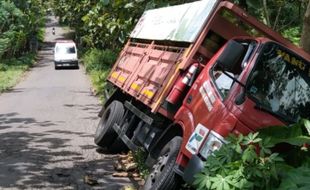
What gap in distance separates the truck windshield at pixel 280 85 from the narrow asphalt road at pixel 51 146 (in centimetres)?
294

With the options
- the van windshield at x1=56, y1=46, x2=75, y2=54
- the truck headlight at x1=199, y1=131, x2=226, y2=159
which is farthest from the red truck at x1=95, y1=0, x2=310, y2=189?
the van windshield at x1=56, y1=46, x2=75, y2=54

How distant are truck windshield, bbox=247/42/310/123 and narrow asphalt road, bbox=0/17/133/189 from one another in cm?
294

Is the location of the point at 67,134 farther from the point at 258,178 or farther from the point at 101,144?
the point at 258,178

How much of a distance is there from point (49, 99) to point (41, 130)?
699cm

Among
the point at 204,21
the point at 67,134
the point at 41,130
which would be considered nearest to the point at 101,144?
the point at 67,134

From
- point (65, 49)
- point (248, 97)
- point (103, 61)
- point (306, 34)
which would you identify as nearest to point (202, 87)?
point (248, 97)

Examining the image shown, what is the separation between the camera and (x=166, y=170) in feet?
19.0

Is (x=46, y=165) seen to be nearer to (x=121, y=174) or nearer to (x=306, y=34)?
(x=121, y=174)

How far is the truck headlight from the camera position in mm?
4973

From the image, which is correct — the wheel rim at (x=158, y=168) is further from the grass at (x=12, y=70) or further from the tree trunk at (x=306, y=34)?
the grass at (x=12, y=70)

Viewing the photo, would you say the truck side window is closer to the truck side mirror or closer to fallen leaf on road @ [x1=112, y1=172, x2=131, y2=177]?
the truck side mirror

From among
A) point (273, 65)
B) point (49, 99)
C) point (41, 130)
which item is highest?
point (273, 65)

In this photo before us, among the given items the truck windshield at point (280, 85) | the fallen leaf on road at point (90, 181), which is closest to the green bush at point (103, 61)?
the fallen leaf on road at point (90, 181)

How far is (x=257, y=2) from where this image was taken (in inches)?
301
